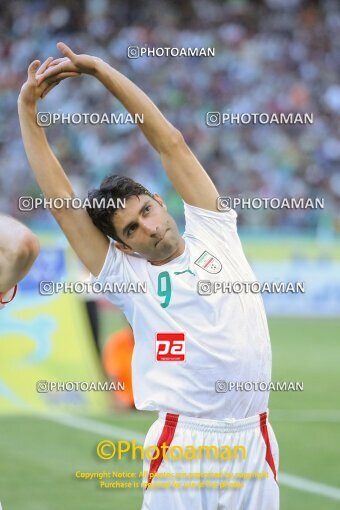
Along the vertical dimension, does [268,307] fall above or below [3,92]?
below

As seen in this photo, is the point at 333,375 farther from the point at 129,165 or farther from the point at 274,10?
the point at 274,10

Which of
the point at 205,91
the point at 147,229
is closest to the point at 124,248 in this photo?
the point at 147,229

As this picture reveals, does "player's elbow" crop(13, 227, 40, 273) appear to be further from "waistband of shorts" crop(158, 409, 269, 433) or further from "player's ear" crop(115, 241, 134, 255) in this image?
"waistband of shorts" crop(158, 409, 269, 433)

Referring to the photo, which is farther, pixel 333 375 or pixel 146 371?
pixel 333 375

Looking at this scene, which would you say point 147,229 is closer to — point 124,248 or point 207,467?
point 124,248

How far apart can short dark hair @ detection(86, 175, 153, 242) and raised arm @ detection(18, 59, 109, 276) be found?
0.03 metres

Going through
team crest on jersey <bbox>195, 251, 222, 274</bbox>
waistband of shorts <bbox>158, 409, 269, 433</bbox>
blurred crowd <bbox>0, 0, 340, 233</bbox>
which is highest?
blurred crowd <bbox>0, 0, 340, 233</bbox>

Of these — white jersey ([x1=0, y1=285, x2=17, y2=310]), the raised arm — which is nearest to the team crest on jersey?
the raised arm

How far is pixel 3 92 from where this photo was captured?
19.6 meters

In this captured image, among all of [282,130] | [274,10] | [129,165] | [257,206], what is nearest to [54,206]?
[257,206]

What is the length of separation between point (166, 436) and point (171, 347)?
0.35 meters

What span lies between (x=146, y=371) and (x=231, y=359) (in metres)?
0.35

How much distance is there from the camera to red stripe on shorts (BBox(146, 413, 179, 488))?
377cm

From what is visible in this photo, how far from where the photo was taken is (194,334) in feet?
12.5
